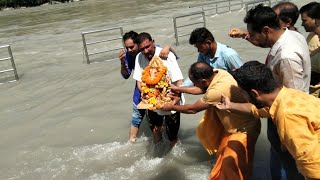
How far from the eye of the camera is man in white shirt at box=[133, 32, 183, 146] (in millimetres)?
4375


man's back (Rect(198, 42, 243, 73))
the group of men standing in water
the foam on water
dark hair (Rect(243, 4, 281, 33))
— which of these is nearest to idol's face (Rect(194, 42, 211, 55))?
the group of men standing in water

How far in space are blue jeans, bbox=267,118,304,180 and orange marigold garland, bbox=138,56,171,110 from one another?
1.28m

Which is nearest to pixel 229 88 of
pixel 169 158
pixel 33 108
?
pixel 169 158

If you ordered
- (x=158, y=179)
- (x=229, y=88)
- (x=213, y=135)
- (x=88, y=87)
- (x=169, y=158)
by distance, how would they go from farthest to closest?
(x=88, y=87)
(x=169, y=158)
(x=158, y=179)
(x=213, y=135)
(x=229, y=88)

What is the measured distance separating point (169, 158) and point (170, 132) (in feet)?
1.42

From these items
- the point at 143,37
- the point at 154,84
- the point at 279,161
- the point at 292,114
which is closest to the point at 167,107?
the point at 154,84

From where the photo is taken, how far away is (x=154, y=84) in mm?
4266

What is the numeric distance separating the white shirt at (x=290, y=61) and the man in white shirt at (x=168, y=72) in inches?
65.1

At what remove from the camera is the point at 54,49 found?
1528cm

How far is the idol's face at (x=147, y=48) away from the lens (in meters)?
4.35

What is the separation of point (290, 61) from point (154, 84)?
1.78 m

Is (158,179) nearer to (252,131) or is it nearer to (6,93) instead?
(252,131)

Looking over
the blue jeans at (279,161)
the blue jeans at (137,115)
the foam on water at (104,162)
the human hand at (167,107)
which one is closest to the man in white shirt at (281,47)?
the blue jeans at (279,161)

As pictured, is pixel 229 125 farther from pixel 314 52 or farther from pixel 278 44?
pixel 314 52
